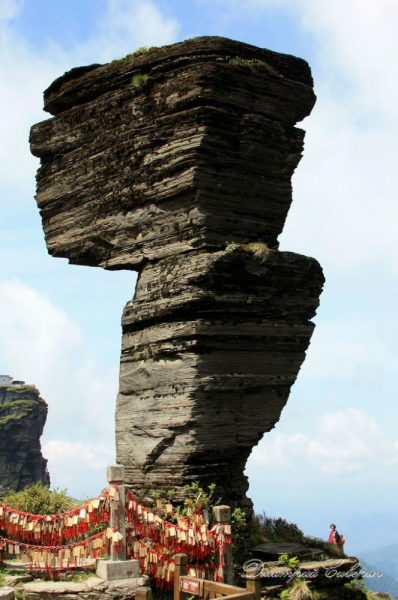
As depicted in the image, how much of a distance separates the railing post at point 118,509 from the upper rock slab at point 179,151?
18.8 feet

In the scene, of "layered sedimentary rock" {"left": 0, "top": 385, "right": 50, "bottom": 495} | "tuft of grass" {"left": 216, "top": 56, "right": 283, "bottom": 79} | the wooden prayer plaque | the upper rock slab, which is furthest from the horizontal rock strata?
"layered sedimentary rock" {"left": 0, "top": 385, "right": 50, "bottom": 495}

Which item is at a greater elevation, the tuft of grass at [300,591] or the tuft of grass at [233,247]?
the tuft of grass at [233,247]

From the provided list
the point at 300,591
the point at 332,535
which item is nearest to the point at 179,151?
the point at 300,591

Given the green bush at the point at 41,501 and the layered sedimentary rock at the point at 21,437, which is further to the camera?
the layered sedimentary rock at the point at 21,437

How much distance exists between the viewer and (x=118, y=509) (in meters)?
11.5

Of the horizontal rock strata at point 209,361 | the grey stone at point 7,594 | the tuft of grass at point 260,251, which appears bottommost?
the grey stone at point 7,594

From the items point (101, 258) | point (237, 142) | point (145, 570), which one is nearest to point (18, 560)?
point (145, 570)

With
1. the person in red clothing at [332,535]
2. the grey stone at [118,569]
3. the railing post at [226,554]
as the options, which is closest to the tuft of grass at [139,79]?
the railing post at [226,554]

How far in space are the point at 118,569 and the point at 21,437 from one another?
208 feet

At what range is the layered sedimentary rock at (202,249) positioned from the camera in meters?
14.3

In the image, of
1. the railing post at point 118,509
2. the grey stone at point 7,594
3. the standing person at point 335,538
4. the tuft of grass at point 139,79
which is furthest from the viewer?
the standing person at point 335,538

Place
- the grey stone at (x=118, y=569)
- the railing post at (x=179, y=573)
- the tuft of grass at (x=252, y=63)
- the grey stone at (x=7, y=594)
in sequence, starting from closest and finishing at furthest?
the railing post at (x=179, y=573) < the grey stone at (x=7, y=594) < the grey stone at (x=118, y=569) < the tuft of grass at (x=252, y=63)

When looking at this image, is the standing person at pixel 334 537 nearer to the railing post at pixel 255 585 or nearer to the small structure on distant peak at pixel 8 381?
the railing post at pixel 255 585

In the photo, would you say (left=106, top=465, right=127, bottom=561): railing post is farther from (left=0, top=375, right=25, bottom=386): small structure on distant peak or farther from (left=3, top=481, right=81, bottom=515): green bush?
(left=0, top=375, right=25, bottom=386): small structure on distant peak
